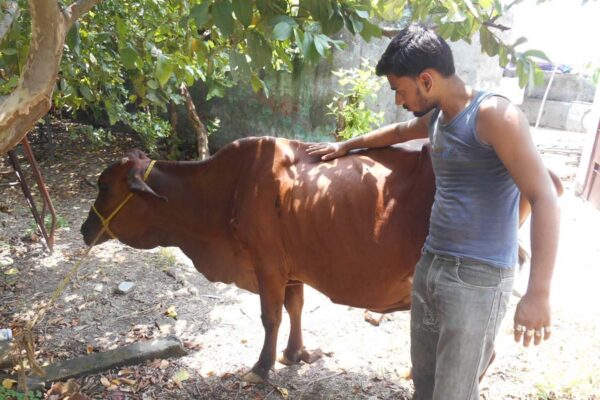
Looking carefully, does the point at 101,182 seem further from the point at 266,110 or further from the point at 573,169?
the point at 573,169

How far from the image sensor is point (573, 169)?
10.2 meters

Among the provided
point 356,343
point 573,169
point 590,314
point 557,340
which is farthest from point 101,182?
point 573,169

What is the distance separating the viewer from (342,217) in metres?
2.84

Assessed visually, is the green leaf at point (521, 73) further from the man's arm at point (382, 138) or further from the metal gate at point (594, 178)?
the metal gate at point (594, 178)

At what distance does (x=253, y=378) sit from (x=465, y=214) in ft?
6.88

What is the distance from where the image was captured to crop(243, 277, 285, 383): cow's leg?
3.21 m

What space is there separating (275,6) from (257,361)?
2301mm

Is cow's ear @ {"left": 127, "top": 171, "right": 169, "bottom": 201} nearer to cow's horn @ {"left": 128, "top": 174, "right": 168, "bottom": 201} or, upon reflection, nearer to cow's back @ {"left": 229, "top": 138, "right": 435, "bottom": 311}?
cow's horn @ {"left": 128, "top": 174, "right": 168, "bottom": 201}

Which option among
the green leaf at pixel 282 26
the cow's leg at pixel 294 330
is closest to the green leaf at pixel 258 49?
the green leaf at pixel 282 26

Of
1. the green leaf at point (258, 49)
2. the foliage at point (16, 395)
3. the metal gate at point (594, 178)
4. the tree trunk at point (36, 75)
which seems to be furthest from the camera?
the metal gate at point (594, 178)

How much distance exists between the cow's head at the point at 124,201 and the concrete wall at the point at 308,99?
4046 mm

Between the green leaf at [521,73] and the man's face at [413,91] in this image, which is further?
the green leaf at [521,73]

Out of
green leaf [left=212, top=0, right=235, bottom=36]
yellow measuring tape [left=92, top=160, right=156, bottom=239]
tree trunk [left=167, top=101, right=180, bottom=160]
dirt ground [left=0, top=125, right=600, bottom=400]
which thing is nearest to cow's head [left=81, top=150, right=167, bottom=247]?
yellow measuring tape [left=92, top=160, right=156, bottom=239]

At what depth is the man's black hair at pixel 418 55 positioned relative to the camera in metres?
1.83
